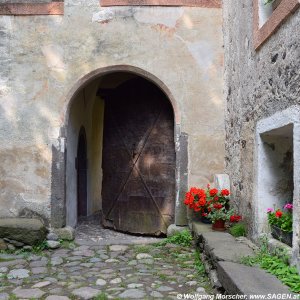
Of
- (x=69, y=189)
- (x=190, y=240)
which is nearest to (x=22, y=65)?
(x=69, y=189)

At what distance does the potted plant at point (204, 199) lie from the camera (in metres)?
5.02

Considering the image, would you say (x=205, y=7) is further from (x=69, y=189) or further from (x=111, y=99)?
(x=69, y=189)

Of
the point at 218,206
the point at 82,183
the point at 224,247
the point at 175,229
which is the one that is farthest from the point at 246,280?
the point at 82,183

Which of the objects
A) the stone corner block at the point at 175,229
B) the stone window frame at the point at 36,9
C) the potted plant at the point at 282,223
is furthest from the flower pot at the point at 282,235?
the stone window frame at the point at 36,9

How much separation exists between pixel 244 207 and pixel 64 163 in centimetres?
256

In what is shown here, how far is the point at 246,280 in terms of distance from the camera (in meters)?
2.73

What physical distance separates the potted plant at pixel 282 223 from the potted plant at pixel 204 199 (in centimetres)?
128

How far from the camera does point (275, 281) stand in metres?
2.75

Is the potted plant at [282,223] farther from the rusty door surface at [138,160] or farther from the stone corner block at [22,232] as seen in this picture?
the stone corner block at [22,232]

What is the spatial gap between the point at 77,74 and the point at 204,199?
8.15 ft

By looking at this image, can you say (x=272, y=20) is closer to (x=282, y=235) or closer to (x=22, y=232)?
(x=282, y=235)

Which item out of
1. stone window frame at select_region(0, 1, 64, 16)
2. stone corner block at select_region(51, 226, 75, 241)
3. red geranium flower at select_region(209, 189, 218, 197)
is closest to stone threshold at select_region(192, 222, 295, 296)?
red geranium flower at select_region(209, 189, 218, 197)

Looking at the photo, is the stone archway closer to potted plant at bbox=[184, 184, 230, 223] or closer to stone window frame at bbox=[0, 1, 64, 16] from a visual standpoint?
Result: potted plant at bbox=[184, 184, 230, 223]

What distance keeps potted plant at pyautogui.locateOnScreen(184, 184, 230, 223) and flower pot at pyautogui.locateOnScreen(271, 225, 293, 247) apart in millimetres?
1379
